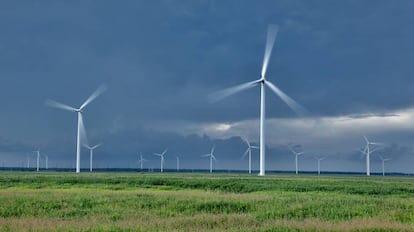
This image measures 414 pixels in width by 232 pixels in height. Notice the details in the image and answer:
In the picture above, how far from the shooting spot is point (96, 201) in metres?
31.8

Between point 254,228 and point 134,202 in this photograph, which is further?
point 134,202

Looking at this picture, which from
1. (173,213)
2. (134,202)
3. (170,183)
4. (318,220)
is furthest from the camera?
(170,183)

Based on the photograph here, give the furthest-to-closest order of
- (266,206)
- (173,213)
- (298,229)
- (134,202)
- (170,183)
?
(170,183), (134,202), (266,206), (173,213), (298,229)

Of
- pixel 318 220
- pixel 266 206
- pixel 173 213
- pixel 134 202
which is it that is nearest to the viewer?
pixel 318 220

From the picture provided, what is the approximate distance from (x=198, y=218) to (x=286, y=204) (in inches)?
314

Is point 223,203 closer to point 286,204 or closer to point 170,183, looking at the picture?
point 286,204

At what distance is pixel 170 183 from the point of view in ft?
216

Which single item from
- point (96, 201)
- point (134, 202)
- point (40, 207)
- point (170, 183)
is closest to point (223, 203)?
point (134, 202)

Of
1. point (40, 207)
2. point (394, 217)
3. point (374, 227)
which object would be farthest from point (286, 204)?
point (40, 207)

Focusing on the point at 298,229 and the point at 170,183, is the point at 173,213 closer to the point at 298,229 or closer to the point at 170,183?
the point at 298,229

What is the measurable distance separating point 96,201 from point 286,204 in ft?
34.0

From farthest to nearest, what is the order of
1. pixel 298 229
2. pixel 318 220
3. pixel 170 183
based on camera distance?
pixel 170 183 → pixel 318 220 → pixel 298 229

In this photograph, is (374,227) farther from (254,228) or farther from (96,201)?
(96,201)

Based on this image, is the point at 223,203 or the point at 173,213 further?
the point at 223,203
